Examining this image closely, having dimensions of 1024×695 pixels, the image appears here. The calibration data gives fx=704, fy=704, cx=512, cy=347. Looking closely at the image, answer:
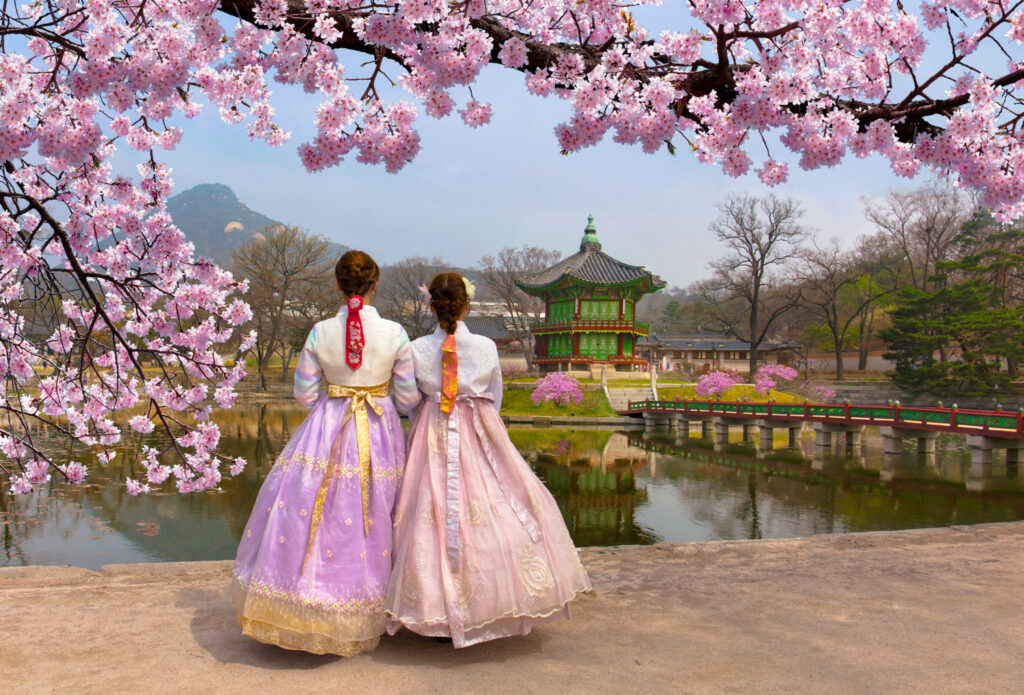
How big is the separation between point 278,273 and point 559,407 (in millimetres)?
16561

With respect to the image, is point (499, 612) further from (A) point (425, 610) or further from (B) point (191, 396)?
(B) point (191, 396)

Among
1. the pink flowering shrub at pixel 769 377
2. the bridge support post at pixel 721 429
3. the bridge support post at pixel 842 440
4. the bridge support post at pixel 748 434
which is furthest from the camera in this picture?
the pink flowering shrub at pixel 769 377

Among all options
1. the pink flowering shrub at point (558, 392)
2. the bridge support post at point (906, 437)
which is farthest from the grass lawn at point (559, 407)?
the bridge support post at point (906, 437)

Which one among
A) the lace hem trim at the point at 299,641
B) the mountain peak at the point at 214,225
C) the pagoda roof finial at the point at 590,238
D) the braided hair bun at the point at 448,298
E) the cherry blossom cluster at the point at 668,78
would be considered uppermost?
the mountain peak at the point at 214,225

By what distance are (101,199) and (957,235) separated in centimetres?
3616

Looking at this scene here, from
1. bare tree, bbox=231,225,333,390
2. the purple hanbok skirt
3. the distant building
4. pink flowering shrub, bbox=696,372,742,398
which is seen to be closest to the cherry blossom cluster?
the purple hanbok skirt

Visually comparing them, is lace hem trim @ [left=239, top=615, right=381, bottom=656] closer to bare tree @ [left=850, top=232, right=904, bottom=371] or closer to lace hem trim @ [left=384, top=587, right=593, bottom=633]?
lace hem trim @ [left=384, top=587, right=593, bottom=633]

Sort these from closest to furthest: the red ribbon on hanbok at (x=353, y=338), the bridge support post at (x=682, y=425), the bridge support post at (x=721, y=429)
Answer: the red ribbon on hanbok at (x=353, y=338) < the bridge support post at (x=721, y=429) < the bridge support post at (x=682, y=425)

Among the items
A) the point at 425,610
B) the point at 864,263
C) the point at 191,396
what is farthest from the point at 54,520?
the point at 864,263

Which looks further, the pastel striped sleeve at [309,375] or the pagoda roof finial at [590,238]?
the pagoda roof finial at [590,238]

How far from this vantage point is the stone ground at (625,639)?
250cm

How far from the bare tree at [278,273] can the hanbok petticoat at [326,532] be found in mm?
32051

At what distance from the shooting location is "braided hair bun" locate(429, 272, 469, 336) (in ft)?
10.1

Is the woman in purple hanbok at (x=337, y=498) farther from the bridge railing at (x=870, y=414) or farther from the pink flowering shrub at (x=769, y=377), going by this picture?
the pink flowering shrub at (x=769, y=377)
